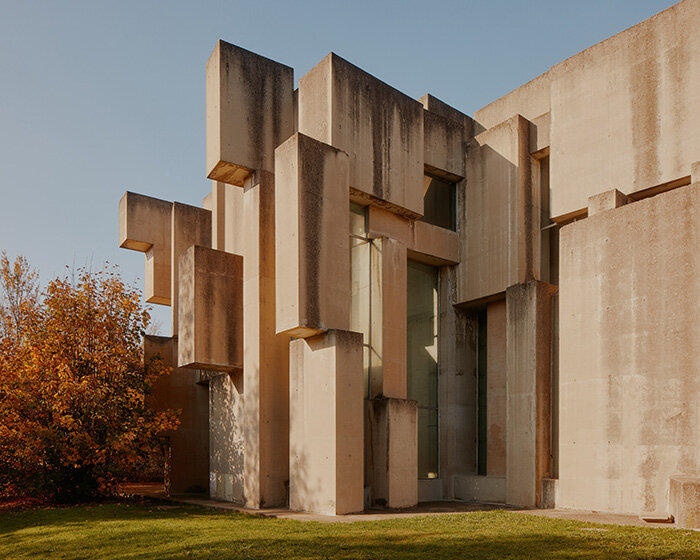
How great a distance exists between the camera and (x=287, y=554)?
9648 millimetres

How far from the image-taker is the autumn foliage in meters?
17.4

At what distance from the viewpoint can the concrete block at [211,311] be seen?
17.8 meters

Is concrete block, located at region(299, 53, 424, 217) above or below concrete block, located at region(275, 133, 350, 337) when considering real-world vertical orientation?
above

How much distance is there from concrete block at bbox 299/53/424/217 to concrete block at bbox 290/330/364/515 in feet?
13.5

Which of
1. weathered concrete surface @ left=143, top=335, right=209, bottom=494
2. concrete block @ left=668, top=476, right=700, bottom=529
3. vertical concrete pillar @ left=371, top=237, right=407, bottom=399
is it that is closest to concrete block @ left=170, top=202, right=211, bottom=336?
weathered concrete surface @ left=143, top=335, right=209, bottom=494

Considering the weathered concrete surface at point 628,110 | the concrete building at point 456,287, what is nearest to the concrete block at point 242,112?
the concrete building at point 456,287

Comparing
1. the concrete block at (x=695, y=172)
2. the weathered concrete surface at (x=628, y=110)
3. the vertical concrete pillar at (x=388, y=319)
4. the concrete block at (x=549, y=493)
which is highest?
the weathered concrete surface at (x=628, y=110)

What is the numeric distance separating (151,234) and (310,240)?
1375cm

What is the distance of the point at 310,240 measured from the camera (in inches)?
577

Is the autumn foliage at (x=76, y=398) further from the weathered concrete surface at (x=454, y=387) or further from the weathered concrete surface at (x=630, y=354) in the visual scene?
the weathered concrete surface at (x=630, y=354)

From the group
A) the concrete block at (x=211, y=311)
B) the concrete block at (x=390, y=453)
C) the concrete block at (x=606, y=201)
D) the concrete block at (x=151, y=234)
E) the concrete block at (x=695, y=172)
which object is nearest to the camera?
the concrete block at (x=695, y=172)

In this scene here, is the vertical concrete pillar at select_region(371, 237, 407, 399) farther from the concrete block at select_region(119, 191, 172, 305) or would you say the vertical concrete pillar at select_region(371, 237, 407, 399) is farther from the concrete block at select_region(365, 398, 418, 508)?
the concrete block at select_region(119, 191, 172, 305)

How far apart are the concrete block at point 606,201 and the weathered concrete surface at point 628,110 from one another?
1.04 feet

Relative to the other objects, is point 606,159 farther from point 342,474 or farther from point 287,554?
point 287,554
